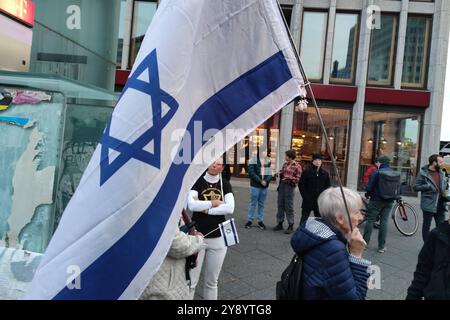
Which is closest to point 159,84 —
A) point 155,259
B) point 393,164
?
point 155,259

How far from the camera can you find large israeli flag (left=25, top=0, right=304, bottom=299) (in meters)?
1.82

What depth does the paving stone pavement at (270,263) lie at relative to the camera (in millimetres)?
4738

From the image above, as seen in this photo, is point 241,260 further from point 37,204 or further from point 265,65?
point 265,65

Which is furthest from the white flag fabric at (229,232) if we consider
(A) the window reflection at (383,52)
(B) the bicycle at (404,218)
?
(A) the window reflection at (383,52)

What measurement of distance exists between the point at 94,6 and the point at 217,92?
19.3 ft

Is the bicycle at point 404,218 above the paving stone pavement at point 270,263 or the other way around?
above

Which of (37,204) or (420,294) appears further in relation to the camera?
(37,204)

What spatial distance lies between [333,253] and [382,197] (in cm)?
535

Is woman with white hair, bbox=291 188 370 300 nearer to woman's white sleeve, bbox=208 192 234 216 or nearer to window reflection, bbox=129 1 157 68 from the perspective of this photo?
woman's white sleeve, bbox=208 192 234 216

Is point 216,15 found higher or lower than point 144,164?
higher

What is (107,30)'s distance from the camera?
7.00 meters

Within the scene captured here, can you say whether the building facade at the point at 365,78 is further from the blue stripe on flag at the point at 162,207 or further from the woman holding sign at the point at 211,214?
the blue stripe on flag at the point at 162,207

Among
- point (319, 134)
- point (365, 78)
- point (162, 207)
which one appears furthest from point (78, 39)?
point (365, 78)

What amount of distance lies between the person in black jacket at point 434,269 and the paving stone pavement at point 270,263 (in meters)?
2.22
